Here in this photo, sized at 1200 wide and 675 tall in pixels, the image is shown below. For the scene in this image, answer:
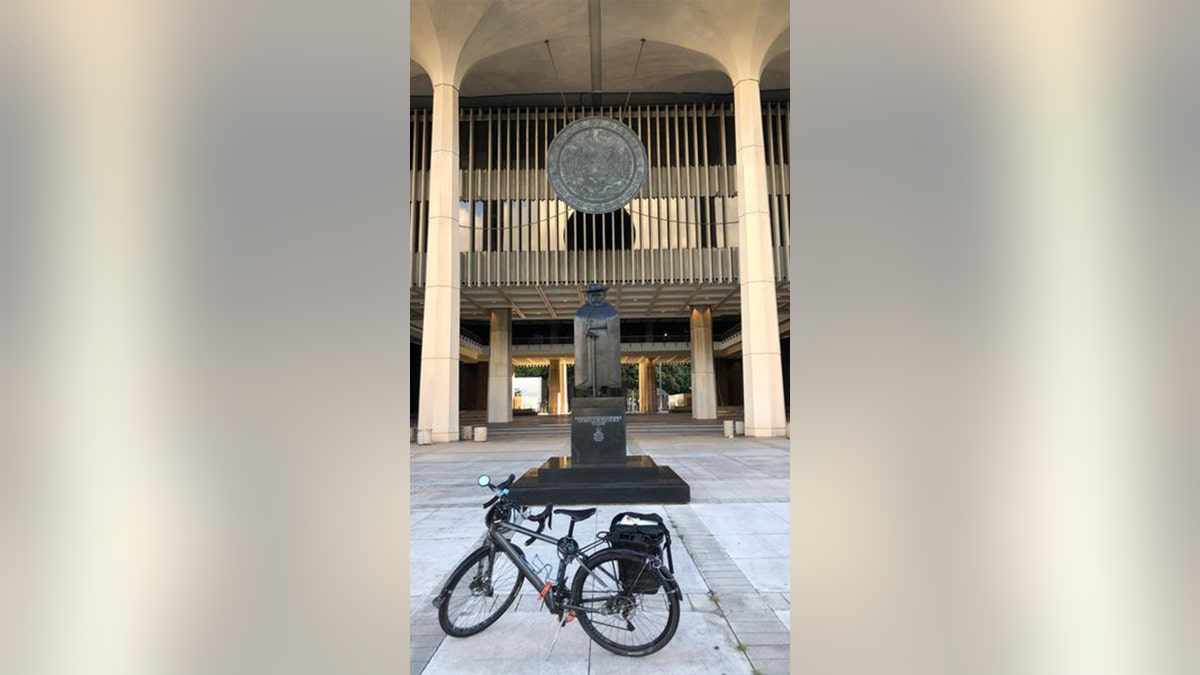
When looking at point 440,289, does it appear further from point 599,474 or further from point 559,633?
point 559,633

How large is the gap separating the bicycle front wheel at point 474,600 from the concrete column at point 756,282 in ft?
50.4

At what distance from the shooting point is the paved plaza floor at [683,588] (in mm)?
3414

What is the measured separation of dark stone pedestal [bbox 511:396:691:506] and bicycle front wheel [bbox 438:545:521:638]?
404cm

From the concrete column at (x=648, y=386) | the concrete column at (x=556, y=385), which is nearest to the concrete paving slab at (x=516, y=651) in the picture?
the concrete column at (x=556, y=385)

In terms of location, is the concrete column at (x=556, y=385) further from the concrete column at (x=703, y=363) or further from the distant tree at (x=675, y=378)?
the concrete column at (x=703, y=363)

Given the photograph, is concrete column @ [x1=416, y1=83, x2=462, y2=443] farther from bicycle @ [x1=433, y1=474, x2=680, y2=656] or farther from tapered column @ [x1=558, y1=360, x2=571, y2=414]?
tapered column @ [x1=558, y1=360, x2=571, y2=414]

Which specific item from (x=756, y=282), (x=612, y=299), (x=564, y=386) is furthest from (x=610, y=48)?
(x=564, y=386)

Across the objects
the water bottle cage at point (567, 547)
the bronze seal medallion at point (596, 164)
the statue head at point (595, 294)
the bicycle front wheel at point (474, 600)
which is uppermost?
the bronze seal medallion at point (596, 164)

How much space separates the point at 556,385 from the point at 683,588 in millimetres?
37584
